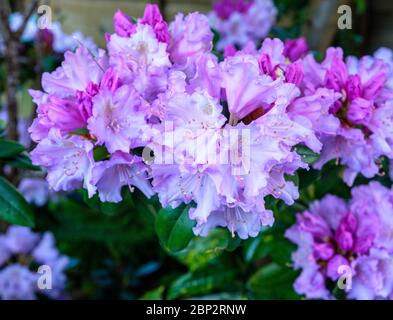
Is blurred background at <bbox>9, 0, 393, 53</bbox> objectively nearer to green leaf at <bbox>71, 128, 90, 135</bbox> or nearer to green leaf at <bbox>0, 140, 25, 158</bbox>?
green leaf at <bbox>0, 140, 25, 158</bbox>

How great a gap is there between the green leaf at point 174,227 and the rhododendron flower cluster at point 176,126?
0.05m

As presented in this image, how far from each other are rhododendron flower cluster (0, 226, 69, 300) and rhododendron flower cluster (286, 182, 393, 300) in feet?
2.79

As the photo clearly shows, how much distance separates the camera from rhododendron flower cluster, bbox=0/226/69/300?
1665 millimetres

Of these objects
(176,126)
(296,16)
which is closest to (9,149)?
(176,126)

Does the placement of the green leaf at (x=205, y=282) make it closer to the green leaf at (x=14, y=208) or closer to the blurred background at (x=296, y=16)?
Answer: the green leaf at (x=14, y=208)

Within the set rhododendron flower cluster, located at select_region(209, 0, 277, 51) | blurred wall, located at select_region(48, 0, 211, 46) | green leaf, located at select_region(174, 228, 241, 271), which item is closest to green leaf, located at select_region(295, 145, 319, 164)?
green leaf, located at select_region(174, 228, 241, 271)

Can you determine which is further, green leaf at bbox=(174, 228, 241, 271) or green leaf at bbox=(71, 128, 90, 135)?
green leaf at bbox=(174, 228, 241, 271)

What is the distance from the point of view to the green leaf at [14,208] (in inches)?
42.7

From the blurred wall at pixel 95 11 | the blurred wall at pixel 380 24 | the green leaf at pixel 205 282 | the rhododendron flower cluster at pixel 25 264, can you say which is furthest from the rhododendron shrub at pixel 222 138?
the blurred wall at pixel 95 11

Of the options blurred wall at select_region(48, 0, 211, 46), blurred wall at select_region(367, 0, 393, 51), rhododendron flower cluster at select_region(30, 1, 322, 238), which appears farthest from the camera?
blurred wall at select_region(48, 0, 211, 46)

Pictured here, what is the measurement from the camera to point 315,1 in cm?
186

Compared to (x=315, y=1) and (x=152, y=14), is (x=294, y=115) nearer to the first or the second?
(x=152, y=14)

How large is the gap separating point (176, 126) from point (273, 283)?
0.71 meters
